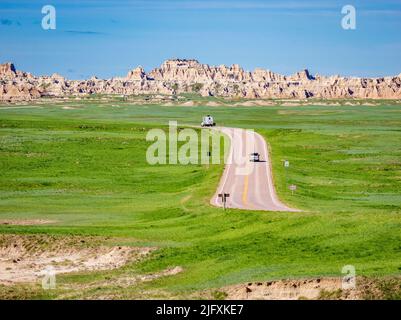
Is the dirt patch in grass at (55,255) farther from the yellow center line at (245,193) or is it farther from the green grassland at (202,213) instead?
the yellow center line at (245,193)

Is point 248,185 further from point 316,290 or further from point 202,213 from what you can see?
point 316,290

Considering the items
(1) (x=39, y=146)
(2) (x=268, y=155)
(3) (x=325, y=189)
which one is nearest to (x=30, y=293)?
(3) (x=325, y=189)

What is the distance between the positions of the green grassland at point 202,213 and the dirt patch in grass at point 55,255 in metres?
1.29

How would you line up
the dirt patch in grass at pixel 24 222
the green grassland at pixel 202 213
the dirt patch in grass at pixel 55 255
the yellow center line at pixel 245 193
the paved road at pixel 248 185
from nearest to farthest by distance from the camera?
the green grassland at pixel 202 213 < the dirt patch in grass at pixel 55 255 < the dirt patch in grass at pixel 24 222 < the paved road at pixel 248 185 < the yellow center line at pixel 245 193

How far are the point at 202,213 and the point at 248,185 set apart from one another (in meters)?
13.0

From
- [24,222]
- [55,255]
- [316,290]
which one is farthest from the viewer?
[24,222]

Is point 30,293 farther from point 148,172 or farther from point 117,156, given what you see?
point 117,156

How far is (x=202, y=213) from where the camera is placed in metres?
56.1

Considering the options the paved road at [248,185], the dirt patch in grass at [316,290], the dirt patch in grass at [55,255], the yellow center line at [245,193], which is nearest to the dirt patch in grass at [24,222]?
the dirt patch in grass at [55,255]

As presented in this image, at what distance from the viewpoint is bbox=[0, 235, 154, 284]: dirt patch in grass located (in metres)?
45.2

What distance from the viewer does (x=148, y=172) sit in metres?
89.1

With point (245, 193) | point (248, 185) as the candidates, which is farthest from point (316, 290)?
point (248, 185)

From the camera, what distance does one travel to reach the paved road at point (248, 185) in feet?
190

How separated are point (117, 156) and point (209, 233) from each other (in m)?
56.0
